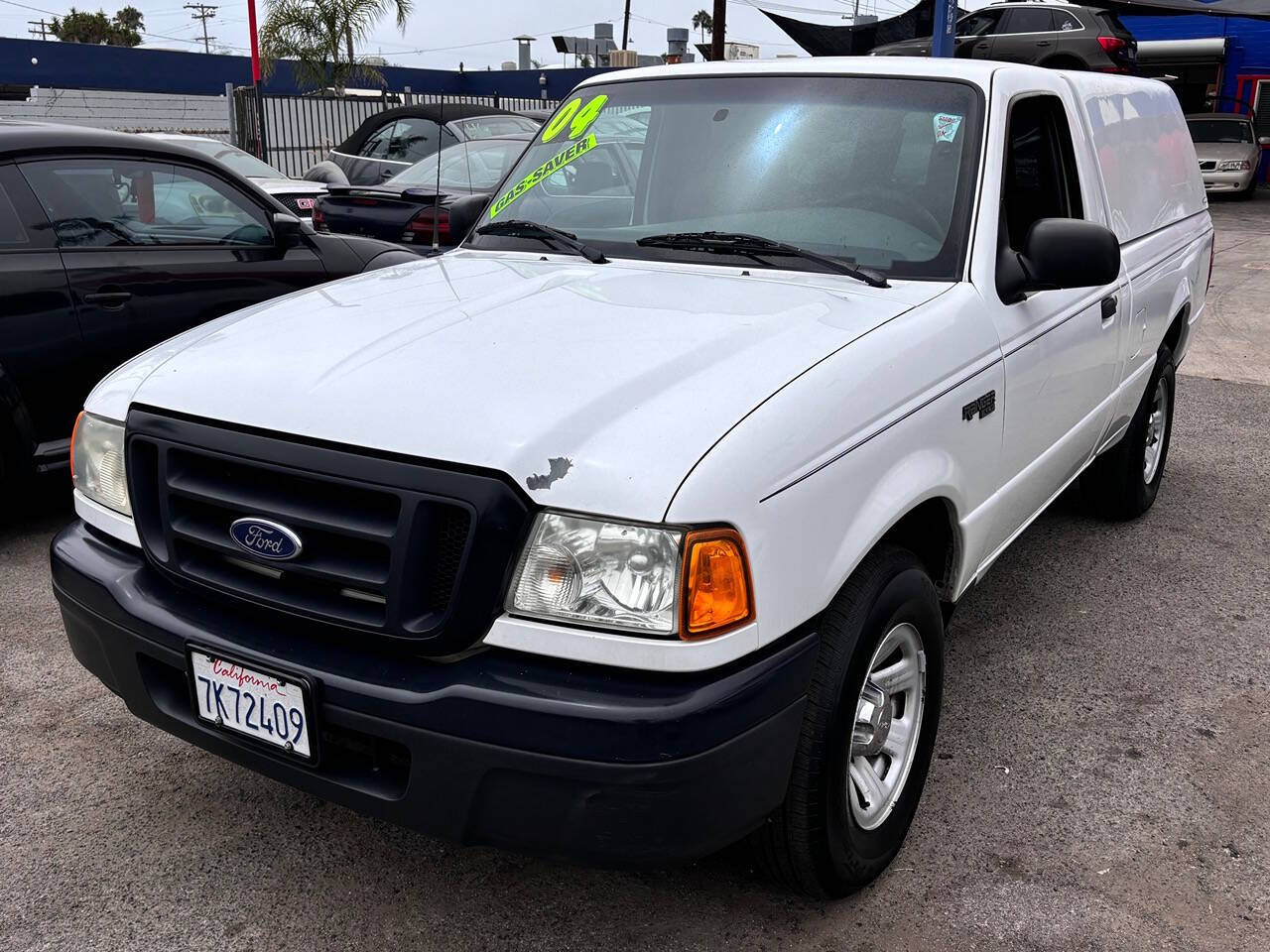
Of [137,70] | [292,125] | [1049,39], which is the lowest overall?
[292,125]

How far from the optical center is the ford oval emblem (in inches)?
85.1

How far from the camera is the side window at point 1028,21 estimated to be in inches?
705

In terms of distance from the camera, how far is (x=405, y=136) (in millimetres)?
10812

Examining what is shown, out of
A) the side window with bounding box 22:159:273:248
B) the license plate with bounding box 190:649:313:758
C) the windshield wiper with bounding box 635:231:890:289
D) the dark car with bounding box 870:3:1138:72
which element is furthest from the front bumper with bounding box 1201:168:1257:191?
the license plate with bounding box 190:649:313:758

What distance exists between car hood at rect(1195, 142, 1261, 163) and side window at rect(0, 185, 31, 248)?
22408 millimetres

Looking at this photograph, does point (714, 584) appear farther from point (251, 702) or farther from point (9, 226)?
point (9, 226)

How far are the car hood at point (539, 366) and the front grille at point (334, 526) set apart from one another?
54 millimetres

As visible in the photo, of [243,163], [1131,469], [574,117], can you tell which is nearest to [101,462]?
[574,117]

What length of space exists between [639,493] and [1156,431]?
12.9 feet

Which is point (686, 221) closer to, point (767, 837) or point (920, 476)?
point (920, 476)

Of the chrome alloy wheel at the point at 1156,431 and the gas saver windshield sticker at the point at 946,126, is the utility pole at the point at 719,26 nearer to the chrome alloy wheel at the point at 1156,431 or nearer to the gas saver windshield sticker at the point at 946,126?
the chrome alloy wheel at the point at 1156,431

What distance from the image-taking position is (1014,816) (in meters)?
2.89

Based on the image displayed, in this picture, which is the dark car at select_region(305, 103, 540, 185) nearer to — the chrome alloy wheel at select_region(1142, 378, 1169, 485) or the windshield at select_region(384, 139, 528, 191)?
the windshield at select_region(384, 139, 528, 191)

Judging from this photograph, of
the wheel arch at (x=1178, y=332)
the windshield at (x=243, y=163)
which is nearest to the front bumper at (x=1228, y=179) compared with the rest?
the windshield at (x=243, y=163)
